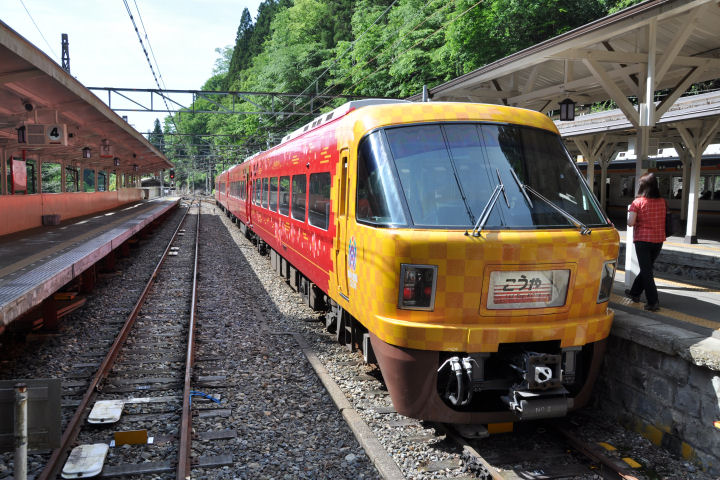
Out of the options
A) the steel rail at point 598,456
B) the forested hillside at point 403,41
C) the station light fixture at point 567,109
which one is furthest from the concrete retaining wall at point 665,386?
the forested hillside at point 403,41

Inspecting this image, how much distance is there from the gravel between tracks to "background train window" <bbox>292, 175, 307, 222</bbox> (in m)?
1.57

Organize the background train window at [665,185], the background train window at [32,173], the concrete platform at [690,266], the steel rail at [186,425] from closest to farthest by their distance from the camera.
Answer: the steel rail at [186,425] < the concrete platform at [690,266] < the background train window at [32,173] < the background train window at [665,185]

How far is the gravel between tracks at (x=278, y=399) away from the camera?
165 inches

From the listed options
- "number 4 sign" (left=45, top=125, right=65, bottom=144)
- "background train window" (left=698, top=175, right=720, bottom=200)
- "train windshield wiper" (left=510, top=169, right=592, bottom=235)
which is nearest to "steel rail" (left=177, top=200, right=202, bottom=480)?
"train windshield wiper" (left=510, top=169, right=592, bottom=235)

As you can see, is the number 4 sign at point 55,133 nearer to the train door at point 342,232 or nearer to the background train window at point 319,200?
the background train window at point 319,200

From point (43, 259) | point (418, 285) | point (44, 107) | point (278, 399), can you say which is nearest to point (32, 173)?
point (44, 107)

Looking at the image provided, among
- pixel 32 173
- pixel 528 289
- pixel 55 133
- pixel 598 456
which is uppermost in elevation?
pixel 55 133

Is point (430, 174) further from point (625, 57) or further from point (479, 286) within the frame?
point (625, 57)

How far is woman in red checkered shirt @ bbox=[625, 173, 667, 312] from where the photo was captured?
582 centimetres

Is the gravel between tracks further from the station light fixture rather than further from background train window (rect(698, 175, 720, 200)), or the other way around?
background train window (rect(698, 175, 720, 200))

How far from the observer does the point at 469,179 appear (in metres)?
4.61

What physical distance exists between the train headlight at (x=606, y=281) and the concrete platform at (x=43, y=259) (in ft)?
17.1

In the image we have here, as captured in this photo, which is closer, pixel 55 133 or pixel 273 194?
pixel 273 194

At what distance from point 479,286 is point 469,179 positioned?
37.4 inches
